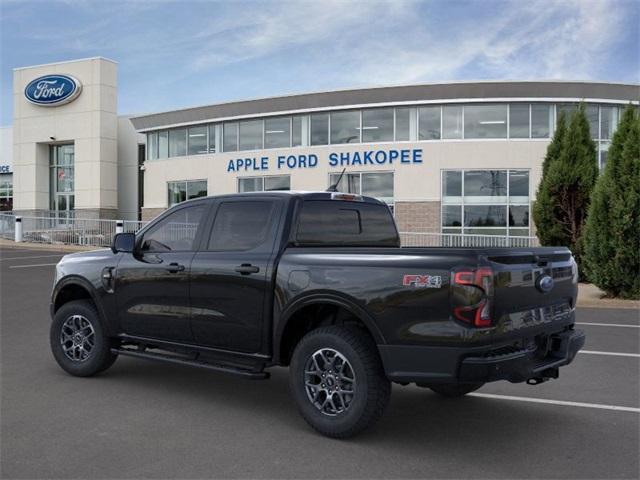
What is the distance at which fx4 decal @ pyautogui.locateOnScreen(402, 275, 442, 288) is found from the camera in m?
4.30

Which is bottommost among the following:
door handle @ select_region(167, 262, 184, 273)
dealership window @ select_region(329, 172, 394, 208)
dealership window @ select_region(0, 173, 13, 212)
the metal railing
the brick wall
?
door handle @ select_region(167, 262, 184, 273)

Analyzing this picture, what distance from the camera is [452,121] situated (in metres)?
25.6

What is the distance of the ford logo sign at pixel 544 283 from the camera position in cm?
473

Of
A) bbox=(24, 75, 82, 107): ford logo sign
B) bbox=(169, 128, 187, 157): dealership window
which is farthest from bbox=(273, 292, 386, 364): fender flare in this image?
bbox=(24, 75, 82, 107): ford logo sign

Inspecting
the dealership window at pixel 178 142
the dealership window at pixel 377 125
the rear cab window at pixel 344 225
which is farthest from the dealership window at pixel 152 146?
the rear cab window at pixel 344 225

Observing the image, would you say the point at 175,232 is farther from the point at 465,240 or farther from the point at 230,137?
the point at 230,137

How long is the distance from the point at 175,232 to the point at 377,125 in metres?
21.2

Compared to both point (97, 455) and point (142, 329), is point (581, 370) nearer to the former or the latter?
point (142, 329)

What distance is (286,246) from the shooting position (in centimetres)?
533

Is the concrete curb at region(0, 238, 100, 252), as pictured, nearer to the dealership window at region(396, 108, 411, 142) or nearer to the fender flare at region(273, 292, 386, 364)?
the dealership window at region(396, 108, 411, 142)

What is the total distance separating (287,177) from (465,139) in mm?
7630

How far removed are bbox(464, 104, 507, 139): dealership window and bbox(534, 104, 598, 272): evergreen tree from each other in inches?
323

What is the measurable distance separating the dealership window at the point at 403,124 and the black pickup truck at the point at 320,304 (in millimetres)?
20326

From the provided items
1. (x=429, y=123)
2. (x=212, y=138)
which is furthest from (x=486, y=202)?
(x=212, y=138)
